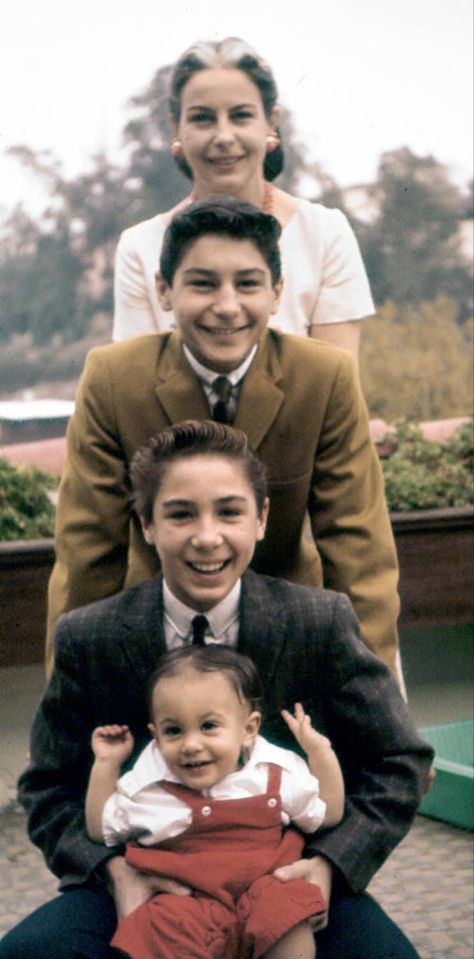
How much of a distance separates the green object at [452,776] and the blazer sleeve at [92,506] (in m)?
1.94

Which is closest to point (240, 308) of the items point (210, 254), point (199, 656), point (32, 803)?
point (210, 254)

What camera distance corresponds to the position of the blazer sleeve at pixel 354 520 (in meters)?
2.73

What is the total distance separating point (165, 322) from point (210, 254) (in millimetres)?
980

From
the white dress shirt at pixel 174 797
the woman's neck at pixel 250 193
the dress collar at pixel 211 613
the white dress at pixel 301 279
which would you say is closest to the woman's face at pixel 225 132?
the woman's neck at pixel 250 193

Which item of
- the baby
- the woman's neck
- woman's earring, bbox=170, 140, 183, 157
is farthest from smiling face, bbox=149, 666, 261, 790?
woman's earring, bbox=170, 140, 183, 157

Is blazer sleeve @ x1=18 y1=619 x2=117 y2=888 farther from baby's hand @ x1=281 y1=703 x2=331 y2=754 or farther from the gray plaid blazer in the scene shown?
baby's hand @ x1=281 y1=703 x2=331 y2=754

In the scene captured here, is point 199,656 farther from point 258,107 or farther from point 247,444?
point 258,107

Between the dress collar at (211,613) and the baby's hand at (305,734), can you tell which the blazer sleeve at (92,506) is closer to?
the dress collar at (211,613)

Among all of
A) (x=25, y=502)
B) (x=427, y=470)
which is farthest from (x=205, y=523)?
(x=427, y=470)

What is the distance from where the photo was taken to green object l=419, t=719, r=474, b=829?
444 cm

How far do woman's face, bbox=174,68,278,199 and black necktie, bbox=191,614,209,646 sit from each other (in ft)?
3.87

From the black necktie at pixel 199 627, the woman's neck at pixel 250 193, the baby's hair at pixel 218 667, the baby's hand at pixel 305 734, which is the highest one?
the woman's neck at pixel 250 193

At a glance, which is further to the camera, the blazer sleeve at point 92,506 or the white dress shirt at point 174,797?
the blazer sleeve at point 92,506

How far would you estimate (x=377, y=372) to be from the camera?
5273mm
